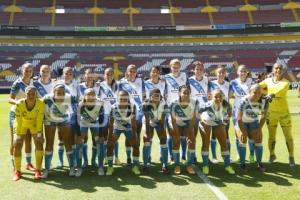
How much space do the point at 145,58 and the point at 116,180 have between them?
3556cm

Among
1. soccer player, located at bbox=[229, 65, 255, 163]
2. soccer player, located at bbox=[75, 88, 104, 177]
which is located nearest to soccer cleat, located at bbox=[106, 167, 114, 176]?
soccer player, located at bbox=[75, 88, 104, 177]

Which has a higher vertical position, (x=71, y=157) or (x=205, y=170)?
(x=71, y=157)

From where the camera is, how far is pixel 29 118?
7094mm

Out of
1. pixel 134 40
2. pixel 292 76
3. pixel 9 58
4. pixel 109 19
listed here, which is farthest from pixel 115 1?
pixel 292 76

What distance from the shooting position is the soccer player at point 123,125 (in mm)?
7395

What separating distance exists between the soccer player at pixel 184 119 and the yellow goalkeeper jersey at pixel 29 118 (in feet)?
8.56

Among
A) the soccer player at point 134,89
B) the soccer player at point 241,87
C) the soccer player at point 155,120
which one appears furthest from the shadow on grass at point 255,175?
the soccer player at point 134,89

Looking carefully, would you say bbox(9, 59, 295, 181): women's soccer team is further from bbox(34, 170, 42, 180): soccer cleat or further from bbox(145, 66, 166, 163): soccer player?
bbox(145, 66, 166, 163): soccer player

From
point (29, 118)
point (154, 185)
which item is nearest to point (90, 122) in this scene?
point (29, 118)

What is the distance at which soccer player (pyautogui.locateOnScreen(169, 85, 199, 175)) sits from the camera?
24.4 feet

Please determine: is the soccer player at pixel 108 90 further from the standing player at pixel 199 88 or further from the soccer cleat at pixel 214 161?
the soccer cleat at pixel 214 161

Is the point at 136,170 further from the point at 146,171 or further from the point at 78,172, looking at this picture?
the point at 78,172

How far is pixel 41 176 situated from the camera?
23.5ft

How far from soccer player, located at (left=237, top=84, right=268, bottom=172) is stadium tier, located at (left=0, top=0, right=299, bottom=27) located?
120 ft
